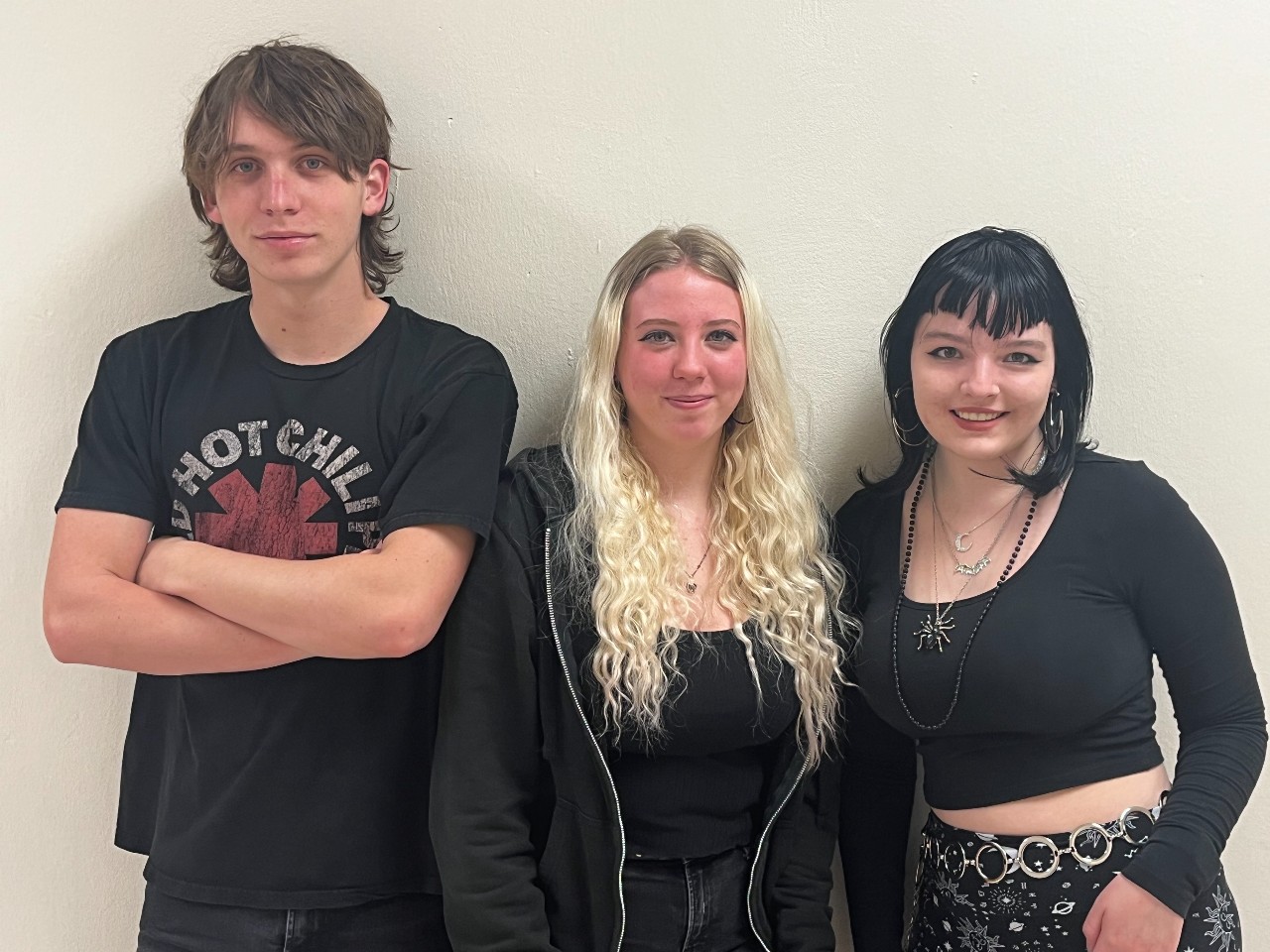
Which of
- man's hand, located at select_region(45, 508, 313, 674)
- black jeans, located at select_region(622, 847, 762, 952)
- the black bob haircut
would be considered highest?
the black bob haircut

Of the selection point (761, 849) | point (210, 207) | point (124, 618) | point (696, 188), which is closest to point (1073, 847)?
point (761, 849)

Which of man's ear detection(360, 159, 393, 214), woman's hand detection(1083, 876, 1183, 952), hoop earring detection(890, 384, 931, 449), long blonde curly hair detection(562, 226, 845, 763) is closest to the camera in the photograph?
woman's hand detection(1083, 876, 1183, 952)

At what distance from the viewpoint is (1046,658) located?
5.32ft

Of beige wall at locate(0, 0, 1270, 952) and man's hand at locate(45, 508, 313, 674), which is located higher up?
beige wall at locate(0, 0, 1270, 952)

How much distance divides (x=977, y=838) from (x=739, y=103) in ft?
4.51

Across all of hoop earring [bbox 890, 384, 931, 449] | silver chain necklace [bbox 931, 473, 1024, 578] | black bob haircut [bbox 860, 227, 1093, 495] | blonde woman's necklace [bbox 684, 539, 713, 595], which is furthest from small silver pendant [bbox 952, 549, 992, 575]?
blonde woman's necklace [bbox 684, 539, 713, 595]

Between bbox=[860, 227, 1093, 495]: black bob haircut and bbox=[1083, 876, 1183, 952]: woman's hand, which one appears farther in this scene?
bbox=[860, 227, 1093, 495]: black bob haircut

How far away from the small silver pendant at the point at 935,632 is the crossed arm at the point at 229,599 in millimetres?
746

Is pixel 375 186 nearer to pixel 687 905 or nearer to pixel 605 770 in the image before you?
pixel 605 770

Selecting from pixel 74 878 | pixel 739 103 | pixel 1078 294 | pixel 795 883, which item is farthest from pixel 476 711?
pixel 1078 294

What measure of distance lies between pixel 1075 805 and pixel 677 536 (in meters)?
0.76

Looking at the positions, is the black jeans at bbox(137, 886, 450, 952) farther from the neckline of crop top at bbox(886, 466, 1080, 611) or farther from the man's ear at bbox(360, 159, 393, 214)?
the man's ear at bbox(360, 159, 393, 214)

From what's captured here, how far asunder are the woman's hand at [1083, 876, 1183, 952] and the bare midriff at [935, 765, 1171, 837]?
0.11 metres

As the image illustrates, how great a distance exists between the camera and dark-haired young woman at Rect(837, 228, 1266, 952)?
160 centimetres
